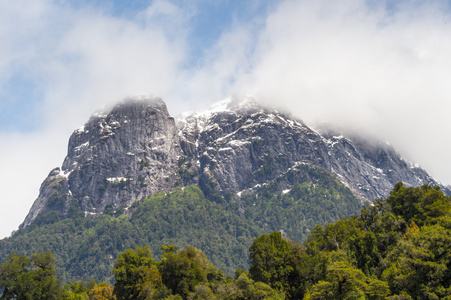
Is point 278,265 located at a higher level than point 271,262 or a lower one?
lower

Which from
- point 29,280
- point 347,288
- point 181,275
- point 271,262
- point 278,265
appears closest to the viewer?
point 347,288

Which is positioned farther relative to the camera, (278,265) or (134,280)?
(278,265)

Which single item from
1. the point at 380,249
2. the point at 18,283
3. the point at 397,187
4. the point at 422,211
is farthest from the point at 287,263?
the point at 18,283

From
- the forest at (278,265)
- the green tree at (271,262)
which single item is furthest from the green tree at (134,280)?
the green tree at (271,262)

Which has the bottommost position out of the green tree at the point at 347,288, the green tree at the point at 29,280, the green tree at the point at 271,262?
the green tree at the point at 347,288

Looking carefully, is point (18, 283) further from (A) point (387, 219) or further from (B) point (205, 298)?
(A) point (387, 219)

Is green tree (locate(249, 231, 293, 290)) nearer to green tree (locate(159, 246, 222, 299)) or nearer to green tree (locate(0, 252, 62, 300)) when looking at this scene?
green tree (locate(159, 246, 222, 299))

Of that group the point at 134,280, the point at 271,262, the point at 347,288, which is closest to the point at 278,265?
the point at 271,262

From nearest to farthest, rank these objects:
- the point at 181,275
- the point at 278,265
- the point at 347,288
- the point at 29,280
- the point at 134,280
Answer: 1. the point at 347,288
2. the point at 29,280
3. the point at 134,280
4. the point at 181,275
5. the point at 278,265

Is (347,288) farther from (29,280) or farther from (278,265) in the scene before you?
(29,280)

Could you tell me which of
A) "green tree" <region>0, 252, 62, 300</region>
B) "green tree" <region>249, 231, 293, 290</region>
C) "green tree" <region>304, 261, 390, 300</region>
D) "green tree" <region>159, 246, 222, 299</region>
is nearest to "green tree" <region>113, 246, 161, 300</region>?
"green tree" <region>159, 246, 222, 299</region>

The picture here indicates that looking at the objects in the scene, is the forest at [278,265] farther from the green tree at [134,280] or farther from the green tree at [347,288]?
the green tree at [347,288]

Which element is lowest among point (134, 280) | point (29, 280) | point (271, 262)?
point (271, 262)

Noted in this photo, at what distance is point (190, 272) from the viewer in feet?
315
